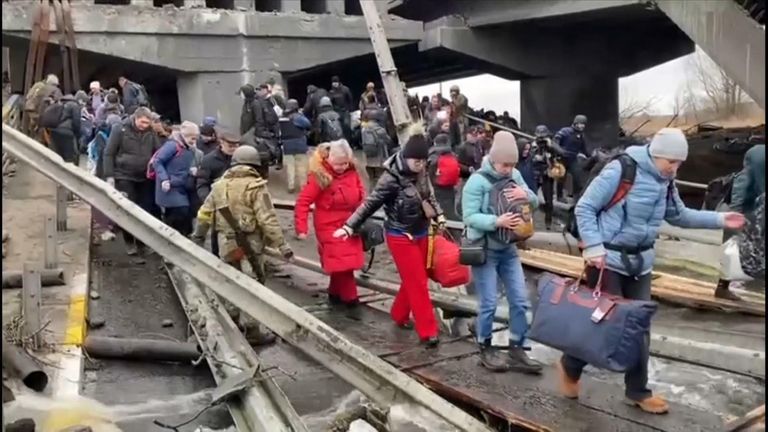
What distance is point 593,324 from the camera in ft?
16.7

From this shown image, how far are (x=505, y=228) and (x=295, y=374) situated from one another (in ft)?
7.07

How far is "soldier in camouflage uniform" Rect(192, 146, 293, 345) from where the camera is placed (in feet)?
25.0

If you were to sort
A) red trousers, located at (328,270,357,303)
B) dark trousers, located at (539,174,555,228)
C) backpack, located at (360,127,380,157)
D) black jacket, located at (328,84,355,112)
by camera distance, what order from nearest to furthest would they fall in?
red trousers, located at (328,270,357,303)
dark trousers, located at (539,174,555,228)
backpack, located at (360,127,380,157)
black jacket, located at (328,84,355,112)

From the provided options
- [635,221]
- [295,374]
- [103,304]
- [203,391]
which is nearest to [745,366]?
[635,221]

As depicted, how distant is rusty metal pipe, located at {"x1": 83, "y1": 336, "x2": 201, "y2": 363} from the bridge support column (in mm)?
16626

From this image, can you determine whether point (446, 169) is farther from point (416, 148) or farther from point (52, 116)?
point (52, 116)

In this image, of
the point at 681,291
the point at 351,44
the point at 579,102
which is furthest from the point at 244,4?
the point at 681,291

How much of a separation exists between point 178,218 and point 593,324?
596 cm

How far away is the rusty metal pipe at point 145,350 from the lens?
6785 mm

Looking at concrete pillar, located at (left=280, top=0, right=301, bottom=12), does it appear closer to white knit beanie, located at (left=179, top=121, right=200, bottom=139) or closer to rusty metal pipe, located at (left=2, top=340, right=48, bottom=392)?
white knit beanie, located at (left=179, top=121, right=200, bottom=139)

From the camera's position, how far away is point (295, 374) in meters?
6.99

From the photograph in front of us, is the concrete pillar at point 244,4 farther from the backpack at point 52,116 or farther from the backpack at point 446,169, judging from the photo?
the backpack at point 446,169

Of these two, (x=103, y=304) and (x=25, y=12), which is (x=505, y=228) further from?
(x=25, y=12)

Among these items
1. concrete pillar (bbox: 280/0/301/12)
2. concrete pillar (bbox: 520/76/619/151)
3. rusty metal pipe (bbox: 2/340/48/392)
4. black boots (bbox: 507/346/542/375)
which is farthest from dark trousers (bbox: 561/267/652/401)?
concrete pillar (bbox: 520/76/619/151)
